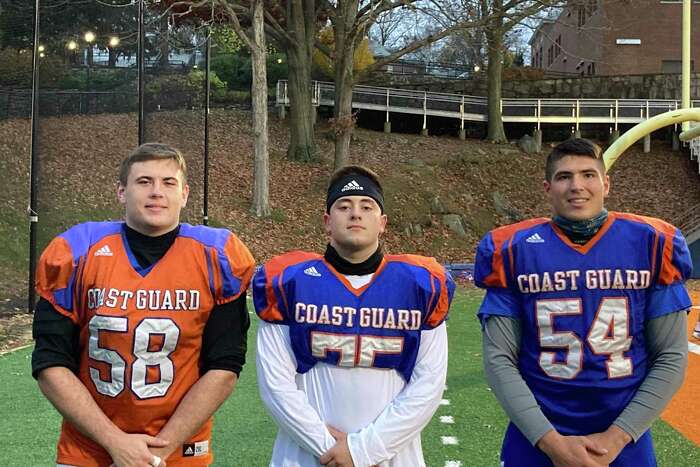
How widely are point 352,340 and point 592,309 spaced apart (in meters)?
0.83

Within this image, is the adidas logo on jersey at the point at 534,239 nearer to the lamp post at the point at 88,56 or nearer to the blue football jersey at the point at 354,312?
the blue football jersey at the point at 354,312

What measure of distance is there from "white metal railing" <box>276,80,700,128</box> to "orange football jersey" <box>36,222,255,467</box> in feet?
66.6

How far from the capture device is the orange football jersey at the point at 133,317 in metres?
2.42

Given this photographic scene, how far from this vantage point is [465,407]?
524 cm

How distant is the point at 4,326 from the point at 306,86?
453 inches

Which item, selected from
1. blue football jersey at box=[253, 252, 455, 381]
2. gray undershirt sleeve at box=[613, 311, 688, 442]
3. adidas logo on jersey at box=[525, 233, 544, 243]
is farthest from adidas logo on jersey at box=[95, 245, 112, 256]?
gray undershirt sleeve at box=[613, 311, 688, 442]

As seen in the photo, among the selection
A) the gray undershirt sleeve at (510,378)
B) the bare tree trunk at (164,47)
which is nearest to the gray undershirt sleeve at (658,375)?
the gray undershirt sleeve at (510,378)

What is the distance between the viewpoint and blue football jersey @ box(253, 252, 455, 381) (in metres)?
2.52

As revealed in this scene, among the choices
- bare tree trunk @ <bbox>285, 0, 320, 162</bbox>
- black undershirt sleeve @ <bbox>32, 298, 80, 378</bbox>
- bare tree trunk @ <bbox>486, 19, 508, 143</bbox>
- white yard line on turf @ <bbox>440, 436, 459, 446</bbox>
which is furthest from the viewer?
bare tree trunk @ <bbox>486, 19, 508, 143</bbox>

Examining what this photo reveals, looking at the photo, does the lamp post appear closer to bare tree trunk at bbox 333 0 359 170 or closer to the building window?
bare tree trunk at bbox 333 0 359 170

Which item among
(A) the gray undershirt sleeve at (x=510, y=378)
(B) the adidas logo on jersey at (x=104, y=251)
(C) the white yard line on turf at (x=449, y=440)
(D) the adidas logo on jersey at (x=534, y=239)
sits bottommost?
(C) the white yard line on turf at (x=449, y=440)

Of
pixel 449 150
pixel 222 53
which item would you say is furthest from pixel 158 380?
pixel 222 53

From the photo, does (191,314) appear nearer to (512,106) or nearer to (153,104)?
(153,104)

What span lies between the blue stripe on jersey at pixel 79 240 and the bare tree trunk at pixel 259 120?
12.4 metres
